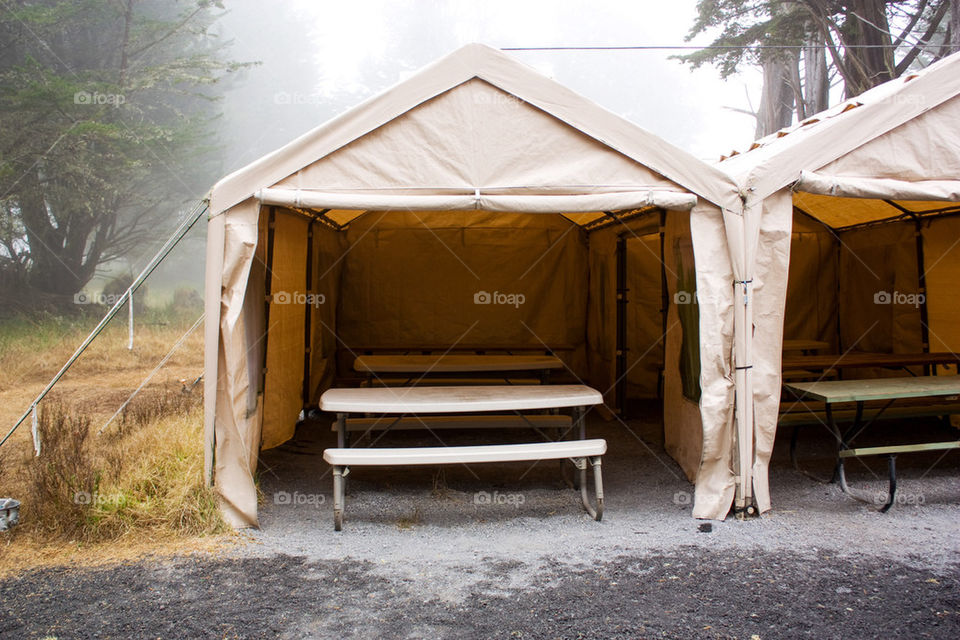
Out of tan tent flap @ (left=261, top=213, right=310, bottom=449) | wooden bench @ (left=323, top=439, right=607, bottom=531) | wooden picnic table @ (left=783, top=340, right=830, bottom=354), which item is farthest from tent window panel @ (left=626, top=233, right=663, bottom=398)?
wooden bench @ (left=323, top=439, right=607, bottom=531)

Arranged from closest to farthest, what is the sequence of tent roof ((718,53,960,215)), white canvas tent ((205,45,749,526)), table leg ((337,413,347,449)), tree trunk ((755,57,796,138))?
white canvas tent ((205,45,749,526)) → tent roof ((718,53,960,215)) → table leg ((337,413,347,449)) → tree trunk ((755,57,796,138))

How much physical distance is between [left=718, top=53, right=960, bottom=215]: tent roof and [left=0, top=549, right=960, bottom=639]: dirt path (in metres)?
2.11

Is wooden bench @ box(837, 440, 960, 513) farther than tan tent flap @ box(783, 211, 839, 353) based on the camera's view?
No

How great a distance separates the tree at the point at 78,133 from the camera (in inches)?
538

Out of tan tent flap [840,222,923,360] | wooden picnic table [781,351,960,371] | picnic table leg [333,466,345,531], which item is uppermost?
tan tent flap [840,222,923,360]

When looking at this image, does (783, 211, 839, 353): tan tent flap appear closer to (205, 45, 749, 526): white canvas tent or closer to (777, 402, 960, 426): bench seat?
(777, 402, 960, 426): bench seat

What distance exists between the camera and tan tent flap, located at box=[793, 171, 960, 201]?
4.05 meters

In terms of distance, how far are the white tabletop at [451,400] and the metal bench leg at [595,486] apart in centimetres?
Answer: 38

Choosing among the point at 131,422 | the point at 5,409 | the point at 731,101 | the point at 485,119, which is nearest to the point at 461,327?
the point at 131,422

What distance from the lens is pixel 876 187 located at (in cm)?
413

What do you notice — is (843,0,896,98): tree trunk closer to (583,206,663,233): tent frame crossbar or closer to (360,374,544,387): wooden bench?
(583,206,663,233): tent frame crossbar

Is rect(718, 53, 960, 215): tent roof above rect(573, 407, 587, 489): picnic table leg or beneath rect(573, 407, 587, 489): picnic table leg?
above

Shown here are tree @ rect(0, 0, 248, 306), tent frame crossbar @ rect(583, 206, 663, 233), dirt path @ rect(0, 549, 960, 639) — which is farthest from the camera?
tree @ rect(0, 0, 248, 306)

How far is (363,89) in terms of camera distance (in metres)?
43.1
